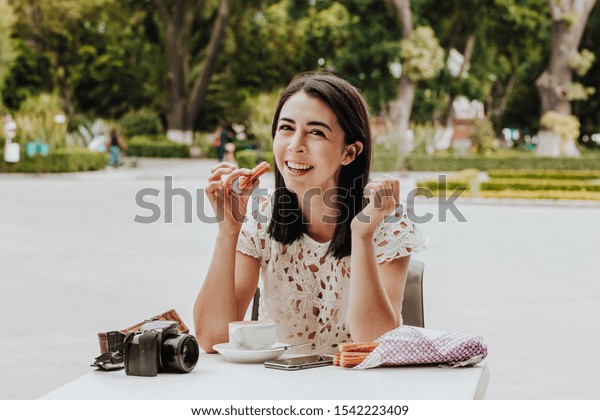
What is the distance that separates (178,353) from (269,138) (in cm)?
3282

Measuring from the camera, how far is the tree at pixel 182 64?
46.9 metres

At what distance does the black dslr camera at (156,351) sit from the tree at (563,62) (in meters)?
33.1

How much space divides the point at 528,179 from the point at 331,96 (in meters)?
21.7

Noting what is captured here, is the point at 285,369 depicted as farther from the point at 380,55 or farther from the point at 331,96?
the point at 380,55

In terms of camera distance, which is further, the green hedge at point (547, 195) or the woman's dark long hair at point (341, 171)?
the green hedge at point (547, 195)

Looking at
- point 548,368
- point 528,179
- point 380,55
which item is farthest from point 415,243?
point 380,55

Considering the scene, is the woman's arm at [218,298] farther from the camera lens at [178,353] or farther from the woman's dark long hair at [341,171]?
the camera lens at [178,353]

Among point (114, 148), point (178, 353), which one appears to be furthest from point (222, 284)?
point (114, 148)

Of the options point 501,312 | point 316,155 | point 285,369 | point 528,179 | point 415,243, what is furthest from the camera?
point 528,179

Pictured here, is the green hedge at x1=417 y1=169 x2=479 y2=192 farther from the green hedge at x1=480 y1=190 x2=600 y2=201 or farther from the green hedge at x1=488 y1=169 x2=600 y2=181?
the green hedge at x1=488 y1=169 x2=600 y2=181

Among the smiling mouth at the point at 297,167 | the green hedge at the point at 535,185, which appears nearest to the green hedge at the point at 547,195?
the green hedge at the point at 535,185

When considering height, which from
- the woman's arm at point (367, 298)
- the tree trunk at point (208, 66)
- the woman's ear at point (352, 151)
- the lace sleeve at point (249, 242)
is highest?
the tree trunk at point (208, 66)

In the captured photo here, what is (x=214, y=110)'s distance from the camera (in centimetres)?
5241

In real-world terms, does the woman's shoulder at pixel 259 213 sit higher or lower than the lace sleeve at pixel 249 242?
higher
